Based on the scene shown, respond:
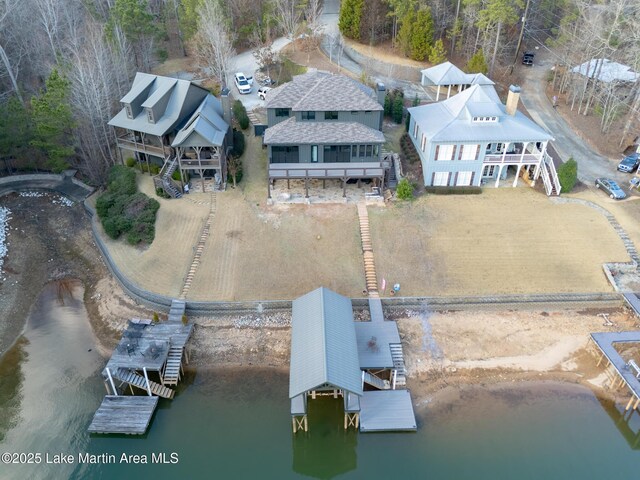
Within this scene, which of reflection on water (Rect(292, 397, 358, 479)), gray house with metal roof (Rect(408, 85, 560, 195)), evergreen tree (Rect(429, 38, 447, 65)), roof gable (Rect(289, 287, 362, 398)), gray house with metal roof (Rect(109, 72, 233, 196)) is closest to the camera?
roof gable (Rect(289, 287, 362, 398))

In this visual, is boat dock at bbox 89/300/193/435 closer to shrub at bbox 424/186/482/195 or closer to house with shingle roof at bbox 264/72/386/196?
house with shingle roof at bbox 264/72/386/196

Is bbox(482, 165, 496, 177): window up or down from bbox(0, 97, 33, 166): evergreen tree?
down

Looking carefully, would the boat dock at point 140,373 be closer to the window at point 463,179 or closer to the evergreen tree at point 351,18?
the window at point 463,179

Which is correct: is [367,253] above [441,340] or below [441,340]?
above

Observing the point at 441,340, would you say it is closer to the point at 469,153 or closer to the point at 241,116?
the point at 469,153

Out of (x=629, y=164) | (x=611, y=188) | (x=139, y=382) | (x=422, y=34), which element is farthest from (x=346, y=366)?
(x=422, y=34)

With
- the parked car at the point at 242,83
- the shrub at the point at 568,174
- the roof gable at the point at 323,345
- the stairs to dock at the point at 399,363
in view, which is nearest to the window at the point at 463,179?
the shrub at the point at 568,174

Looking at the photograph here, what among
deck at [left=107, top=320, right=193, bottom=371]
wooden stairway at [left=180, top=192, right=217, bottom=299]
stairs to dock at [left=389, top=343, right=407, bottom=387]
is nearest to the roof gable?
stairs to dock at [left=389, top=343, right=407, bottom=387]
